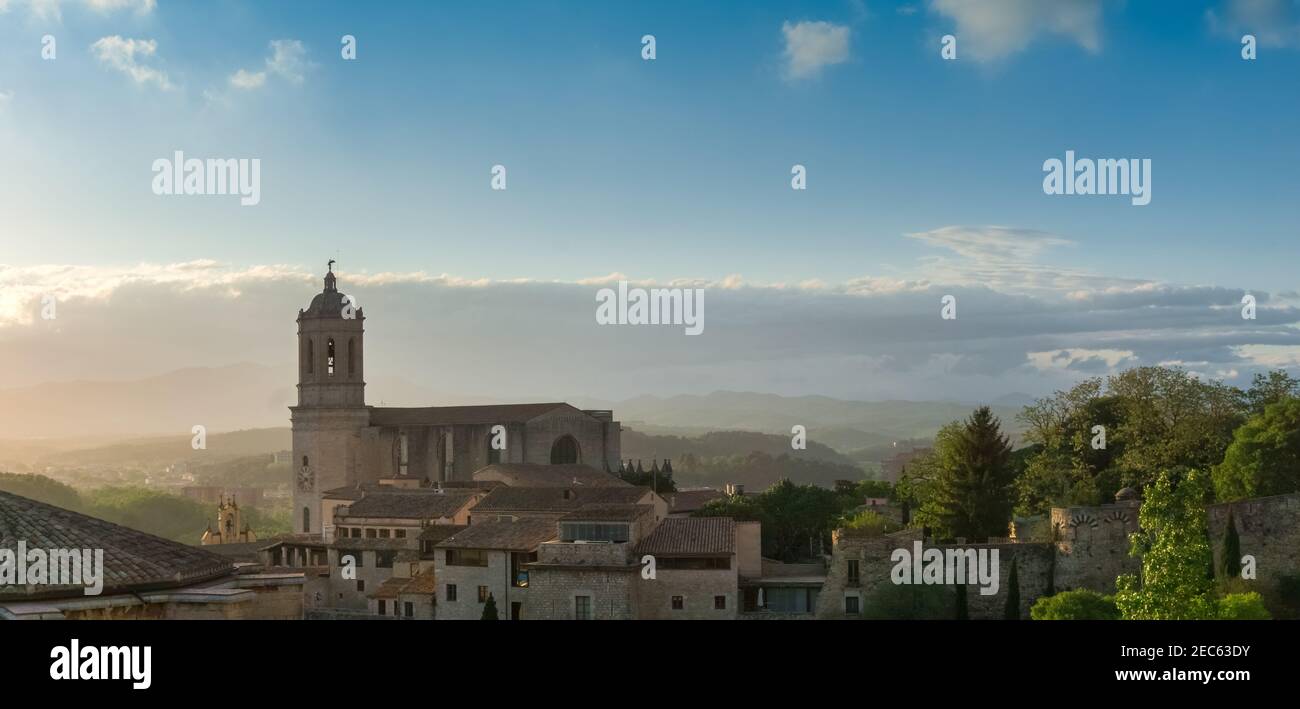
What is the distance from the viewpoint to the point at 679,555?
34.6 m

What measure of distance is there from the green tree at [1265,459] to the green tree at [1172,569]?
1369cm

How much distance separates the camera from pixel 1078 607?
28328 mm

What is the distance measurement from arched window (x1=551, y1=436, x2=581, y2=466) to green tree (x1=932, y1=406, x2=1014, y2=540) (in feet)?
110

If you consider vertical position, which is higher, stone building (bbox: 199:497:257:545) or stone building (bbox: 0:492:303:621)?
stone building (bbox: 0:492:303:621)

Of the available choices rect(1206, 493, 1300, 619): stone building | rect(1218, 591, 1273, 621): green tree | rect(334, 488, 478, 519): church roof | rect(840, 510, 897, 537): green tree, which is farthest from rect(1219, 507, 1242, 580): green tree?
rect(334, 488, 478, 519): church roof

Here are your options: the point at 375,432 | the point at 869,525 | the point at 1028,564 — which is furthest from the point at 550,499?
the point at 375,432

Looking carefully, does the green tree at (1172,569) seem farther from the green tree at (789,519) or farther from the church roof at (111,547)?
the green tree at (789,519)

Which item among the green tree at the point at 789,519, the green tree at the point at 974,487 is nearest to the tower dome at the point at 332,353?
the green tree at the point at 789,519

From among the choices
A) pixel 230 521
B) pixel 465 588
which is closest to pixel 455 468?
pixel 230 521

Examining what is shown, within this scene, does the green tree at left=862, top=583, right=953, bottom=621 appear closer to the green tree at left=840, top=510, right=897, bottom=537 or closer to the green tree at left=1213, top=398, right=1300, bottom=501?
the green tree at left=840, top=510, right=897, bottom=537

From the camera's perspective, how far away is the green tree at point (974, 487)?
37.7m

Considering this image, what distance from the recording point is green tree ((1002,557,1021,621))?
32.4 m
